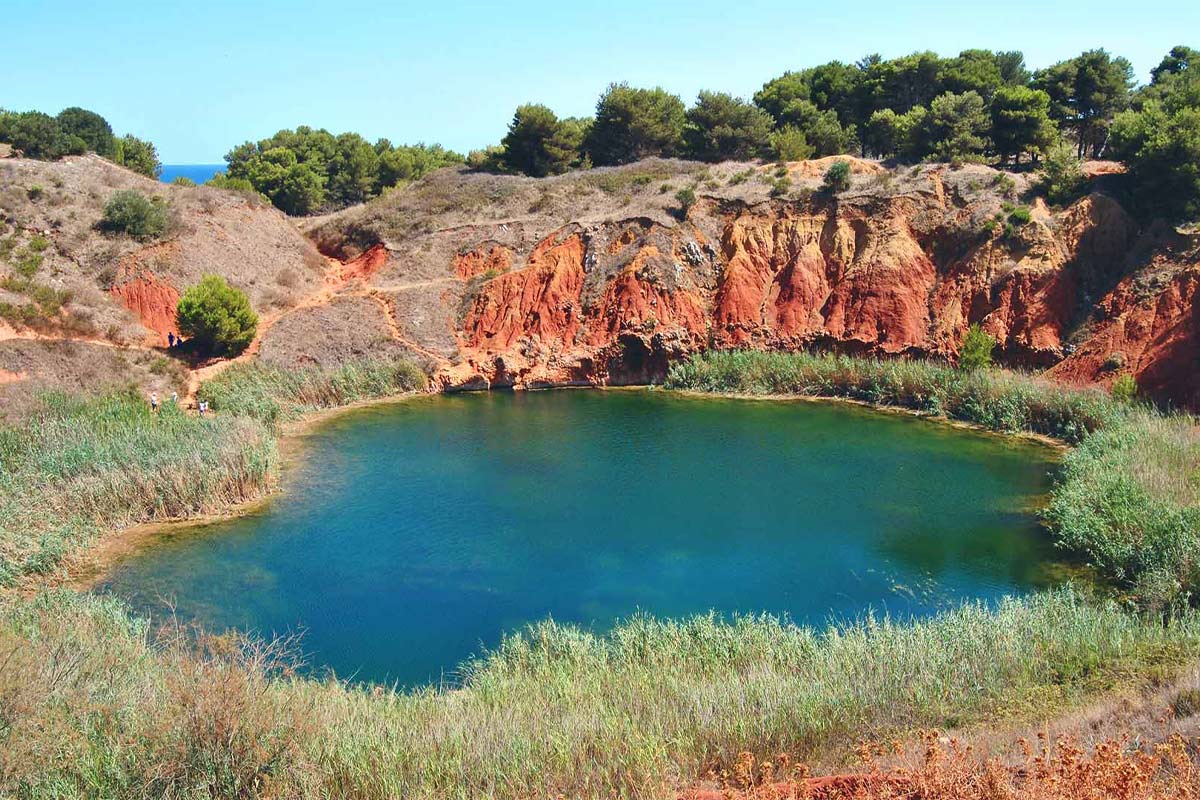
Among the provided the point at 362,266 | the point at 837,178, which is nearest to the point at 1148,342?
the point at 837,178

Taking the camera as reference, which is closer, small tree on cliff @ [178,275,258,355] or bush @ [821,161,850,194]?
small tree on cliff @ [178,275,258,355]

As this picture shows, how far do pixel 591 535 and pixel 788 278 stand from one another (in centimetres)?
2231

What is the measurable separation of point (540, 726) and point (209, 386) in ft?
82.9

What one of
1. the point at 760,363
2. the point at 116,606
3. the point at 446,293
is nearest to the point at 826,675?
the point at 116,606

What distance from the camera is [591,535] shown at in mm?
22125

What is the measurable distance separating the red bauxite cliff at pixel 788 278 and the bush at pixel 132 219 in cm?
1008

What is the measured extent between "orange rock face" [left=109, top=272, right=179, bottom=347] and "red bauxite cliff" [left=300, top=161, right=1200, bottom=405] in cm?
922

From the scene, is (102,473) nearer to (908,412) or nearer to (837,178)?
(908,412)

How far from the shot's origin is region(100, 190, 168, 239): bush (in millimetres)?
40406

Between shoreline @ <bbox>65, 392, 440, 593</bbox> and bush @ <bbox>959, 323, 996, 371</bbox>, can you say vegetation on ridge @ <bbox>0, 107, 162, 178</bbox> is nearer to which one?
shoreline @ <bbox>65, 392, 440, 593</bbox>

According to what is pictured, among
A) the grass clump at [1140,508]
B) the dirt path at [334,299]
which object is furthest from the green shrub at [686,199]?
the grass clump at [1140,508]

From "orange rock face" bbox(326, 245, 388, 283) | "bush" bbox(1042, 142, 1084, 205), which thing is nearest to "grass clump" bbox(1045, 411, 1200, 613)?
"bush" bbox(1042, 142, 1084, 205)

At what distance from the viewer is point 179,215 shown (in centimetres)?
4247

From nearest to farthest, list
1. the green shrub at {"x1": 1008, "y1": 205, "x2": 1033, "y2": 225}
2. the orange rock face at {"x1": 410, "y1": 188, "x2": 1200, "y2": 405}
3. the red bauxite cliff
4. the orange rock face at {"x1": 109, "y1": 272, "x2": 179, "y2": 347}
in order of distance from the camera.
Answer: the red bauxite cliff < the orange rock face at {"x1": 410, "y1": 188, "x2": 1200, "y2": 405} < the green shrub at {"x1": 1008, "y1": 205, "x2": 1033, "y2": 225} < the orange rock face at {"x1": 109, "y1": 272, "x2": 179, "y2": 347}
